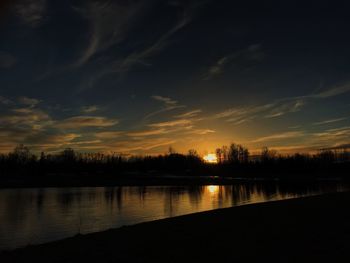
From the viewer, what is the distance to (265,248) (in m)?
15.1

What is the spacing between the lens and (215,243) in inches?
653

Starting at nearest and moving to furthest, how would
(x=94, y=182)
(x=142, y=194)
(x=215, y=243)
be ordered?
(x=215, y=243) → (x=142, y=194) → (x=94, y=182)

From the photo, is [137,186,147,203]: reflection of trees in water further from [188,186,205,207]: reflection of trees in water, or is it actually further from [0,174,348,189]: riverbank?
[0,174,348,189]: riverbank

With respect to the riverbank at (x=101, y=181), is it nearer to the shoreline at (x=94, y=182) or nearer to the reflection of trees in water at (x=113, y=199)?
the shoreline at (x=94, y=182)

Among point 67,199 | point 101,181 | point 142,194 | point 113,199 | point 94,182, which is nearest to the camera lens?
point 67,199

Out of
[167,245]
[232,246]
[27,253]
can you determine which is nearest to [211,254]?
[232,246]

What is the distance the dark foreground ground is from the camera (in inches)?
554

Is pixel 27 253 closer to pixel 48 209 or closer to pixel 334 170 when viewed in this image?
pixel 48 209

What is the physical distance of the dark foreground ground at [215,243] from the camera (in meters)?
14.1

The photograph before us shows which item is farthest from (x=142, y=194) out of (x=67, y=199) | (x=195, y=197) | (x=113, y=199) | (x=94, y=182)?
(x=94, y=182)

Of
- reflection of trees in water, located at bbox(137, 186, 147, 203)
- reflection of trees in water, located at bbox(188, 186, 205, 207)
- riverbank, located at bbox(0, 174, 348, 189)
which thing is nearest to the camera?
reflection of trees in water, located at bbox(188, 186, 205, 207)

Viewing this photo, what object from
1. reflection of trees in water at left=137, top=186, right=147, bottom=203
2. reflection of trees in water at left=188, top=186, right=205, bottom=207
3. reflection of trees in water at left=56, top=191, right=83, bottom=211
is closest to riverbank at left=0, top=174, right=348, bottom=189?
reflection of trees in water at left=137, top=186, right=147, bottom=203

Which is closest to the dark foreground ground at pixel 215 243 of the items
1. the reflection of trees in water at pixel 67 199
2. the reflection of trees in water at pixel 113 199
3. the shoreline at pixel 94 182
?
the reflection of trees in water at pixel 113 199

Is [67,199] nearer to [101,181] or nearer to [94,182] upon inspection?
[94,182]
